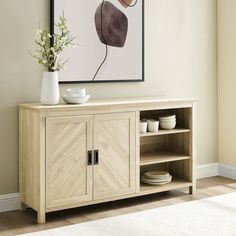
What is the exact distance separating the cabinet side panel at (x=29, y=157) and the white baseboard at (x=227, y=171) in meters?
2.11

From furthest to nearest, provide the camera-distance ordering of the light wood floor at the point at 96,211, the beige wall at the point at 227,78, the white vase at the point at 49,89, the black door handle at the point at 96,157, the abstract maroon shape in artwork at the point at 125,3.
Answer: the beige wall at the point at 227,78
the abstract maroon shape in artwork at the point at 125,3
the black door handle at the point at 96,157
the white vase at the point at 49,89
the light wood floor at the point at 96,211

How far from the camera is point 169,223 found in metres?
3.34

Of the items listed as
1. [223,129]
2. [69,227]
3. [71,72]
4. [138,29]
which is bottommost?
[69,227]

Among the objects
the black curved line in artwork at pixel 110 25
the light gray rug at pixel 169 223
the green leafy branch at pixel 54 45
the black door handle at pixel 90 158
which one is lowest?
the light gray rug at pixel 169 223

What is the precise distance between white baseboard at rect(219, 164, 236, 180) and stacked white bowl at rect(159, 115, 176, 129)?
1024 mm

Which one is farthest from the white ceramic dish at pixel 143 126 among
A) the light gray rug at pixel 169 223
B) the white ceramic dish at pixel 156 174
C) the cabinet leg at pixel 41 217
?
the cabinet leg at pixel 41 217

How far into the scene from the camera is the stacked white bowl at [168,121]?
4043mm

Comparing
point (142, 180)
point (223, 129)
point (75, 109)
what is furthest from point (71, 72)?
point (223, 129)

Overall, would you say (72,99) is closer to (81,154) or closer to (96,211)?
(81,154)

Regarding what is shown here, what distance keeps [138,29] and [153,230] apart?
182cm

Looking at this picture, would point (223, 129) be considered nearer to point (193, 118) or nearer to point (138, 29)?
point (193, 118)

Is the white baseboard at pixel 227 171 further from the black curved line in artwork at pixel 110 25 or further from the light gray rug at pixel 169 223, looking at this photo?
the black curved line in artwork at pixel 110 25

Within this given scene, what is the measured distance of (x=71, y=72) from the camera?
153 inches

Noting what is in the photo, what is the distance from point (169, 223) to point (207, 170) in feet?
5.19
